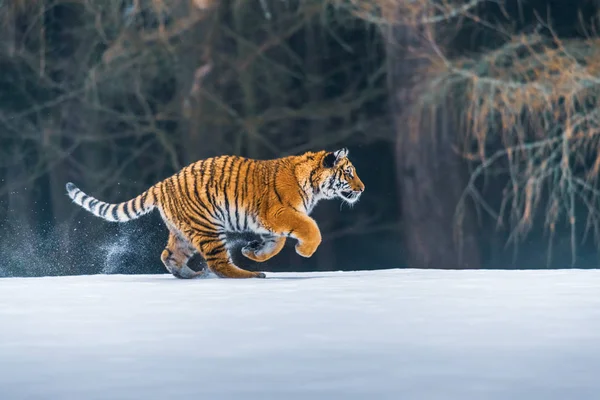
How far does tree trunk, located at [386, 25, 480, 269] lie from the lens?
7164 millimetres

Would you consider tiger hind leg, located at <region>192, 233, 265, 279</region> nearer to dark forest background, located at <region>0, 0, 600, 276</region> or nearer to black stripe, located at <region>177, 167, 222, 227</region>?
black stripe, located at <region>177, 167, 222, 227</region>

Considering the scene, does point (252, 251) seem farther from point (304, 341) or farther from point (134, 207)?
point (304, 341)

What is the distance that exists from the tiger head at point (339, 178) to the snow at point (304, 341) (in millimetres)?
843

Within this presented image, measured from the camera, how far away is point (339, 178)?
6.58 meters

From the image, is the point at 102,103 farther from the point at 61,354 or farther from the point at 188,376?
the point at 188,376

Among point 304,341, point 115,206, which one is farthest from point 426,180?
point 304,341

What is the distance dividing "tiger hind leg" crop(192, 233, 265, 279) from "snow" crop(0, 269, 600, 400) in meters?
0.54

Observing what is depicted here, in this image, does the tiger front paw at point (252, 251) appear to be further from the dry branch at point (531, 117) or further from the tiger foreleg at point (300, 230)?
the dry branch at point (531, 117)

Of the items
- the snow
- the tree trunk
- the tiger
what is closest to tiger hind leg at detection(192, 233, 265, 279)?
the tiger

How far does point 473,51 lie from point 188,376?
4454mm

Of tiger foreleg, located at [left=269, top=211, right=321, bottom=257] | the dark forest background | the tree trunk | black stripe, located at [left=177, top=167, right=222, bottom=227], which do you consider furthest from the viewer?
the tree trunk

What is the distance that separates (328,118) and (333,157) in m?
0.70

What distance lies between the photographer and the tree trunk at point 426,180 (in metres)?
7.16

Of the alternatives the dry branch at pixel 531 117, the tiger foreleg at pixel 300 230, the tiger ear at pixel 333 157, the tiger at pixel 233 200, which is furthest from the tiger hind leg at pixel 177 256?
the dry branch at pixel 531 117
